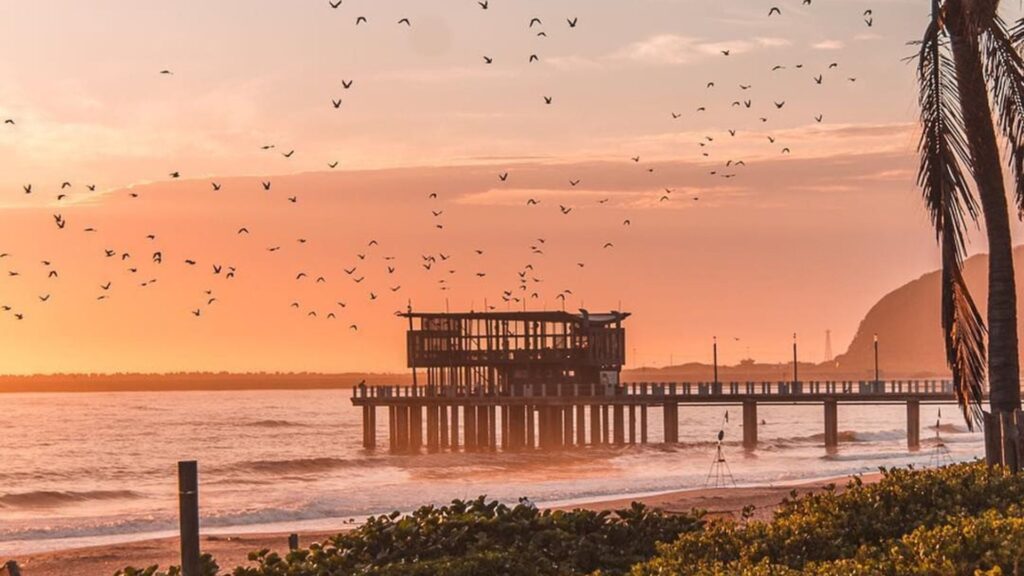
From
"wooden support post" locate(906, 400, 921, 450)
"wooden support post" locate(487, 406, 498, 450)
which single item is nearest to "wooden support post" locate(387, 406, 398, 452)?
"wooden support post" locate(487, 406, 498, 450)

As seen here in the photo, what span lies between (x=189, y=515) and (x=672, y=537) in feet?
16.8

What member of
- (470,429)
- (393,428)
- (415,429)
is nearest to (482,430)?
(470,429)

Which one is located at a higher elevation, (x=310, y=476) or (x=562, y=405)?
(x=562, y=405)

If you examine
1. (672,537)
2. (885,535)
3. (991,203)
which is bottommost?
(672,537)

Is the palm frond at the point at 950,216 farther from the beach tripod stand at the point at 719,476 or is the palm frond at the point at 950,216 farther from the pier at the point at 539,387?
the pier at the point at 539,387

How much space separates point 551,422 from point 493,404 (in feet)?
11.0

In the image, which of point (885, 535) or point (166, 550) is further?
point (166, 550)

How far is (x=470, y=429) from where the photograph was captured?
264 ft

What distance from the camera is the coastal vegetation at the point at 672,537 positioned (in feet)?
41.1

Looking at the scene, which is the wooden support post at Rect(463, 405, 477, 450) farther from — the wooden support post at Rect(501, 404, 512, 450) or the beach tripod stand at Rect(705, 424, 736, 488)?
the beach tripod stand at Rect(705, 424, 736, 488)

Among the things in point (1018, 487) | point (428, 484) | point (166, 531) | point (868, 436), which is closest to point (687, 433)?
point (868, 436)

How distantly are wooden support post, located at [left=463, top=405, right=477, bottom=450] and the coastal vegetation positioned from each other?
213ft

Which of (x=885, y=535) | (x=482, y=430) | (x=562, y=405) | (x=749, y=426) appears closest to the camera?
(x=885, y=535)

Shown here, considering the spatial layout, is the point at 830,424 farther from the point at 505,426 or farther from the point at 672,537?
the point at 672,537
